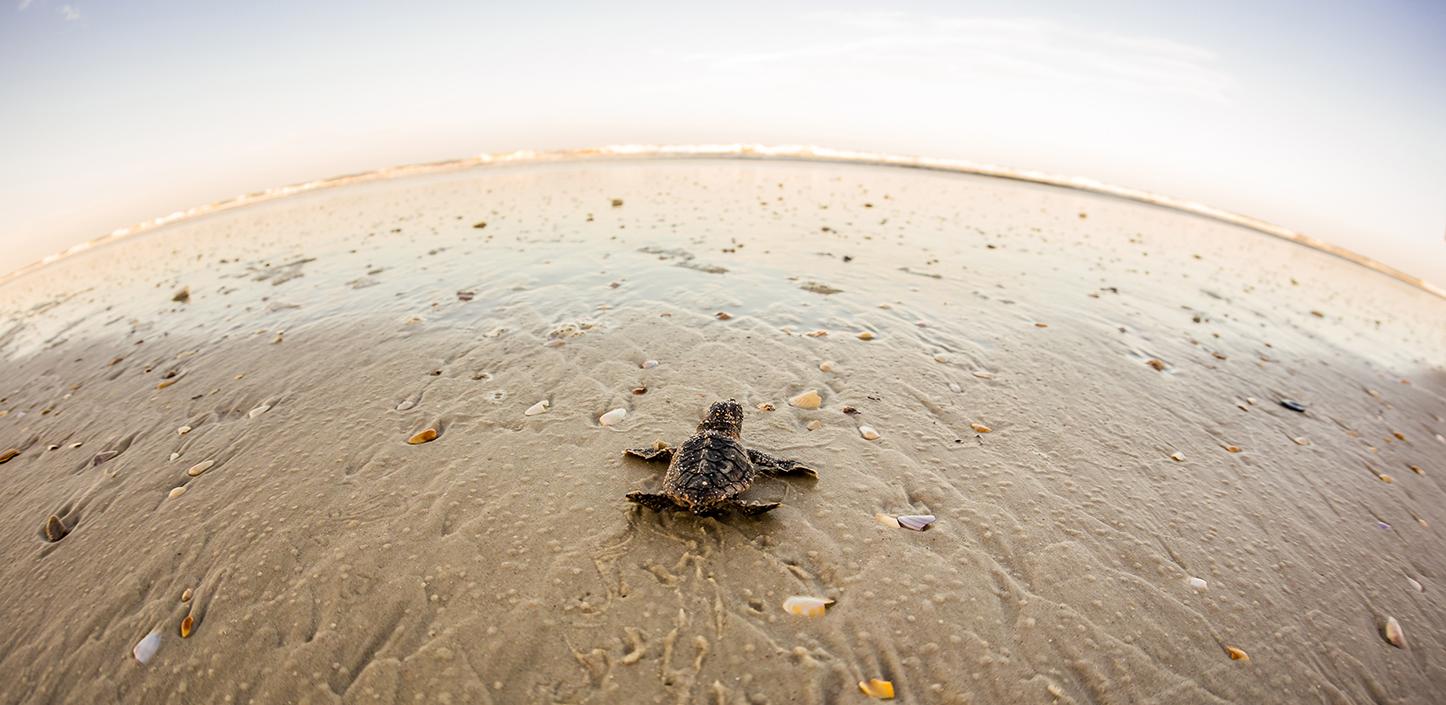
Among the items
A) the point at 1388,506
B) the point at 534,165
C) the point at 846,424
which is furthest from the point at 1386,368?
the point at 534,165

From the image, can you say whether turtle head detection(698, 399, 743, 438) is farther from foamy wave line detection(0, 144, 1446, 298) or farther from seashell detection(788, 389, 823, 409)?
foamy wave line detection(0, 144, 1446, 298)

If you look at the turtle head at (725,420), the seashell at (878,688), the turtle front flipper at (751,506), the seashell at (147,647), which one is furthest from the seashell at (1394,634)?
the seashell at (147,647)

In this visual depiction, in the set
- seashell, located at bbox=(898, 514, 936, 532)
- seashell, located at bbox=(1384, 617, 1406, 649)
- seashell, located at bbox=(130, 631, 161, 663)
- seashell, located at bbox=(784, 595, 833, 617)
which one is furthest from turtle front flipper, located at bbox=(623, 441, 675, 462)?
seashell, located at bbox=(1384, 617, 1406, 649)

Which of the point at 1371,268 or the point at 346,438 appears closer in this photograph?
the point at 346,438

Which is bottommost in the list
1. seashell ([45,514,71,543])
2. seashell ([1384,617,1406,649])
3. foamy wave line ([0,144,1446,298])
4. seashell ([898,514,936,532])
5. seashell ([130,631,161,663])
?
seashell ([130,631,161,663])

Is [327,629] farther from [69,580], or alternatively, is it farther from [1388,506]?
[1388,506]

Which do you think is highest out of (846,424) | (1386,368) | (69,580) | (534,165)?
(534,165)

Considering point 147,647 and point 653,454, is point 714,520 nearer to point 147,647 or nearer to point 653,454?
point 653,454

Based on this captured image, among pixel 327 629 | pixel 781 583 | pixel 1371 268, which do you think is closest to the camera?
pixel 327 629
